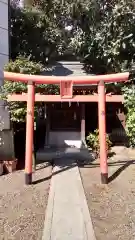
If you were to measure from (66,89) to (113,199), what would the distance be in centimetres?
372

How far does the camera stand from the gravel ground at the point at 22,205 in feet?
20.3

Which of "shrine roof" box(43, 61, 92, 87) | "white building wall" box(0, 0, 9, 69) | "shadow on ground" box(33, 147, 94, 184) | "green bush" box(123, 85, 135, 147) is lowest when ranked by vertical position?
"shadow on ground" box(33, 147, 94, 184)

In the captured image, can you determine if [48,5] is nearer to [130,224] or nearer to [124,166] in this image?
[124,166]

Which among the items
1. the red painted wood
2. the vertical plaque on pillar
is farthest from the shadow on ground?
the vertical plaque on pillar

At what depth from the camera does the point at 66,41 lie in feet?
58.3

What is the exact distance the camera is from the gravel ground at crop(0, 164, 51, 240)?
244 inches

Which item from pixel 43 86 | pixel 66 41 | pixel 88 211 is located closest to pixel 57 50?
pixel 66 41

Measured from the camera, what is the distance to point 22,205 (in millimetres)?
7848

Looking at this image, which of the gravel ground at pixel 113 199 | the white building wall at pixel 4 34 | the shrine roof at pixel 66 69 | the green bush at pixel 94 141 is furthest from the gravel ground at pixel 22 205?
the shrine roof at pixel 66 69

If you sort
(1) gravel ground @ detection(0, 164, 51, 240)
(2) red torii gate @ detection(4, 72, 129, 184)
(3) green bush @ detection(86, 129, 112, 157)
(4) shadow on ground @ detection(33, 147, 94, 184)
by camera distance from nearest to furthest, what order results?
1. (1) gravel ground @ detection(0, 164, 51, 240)
2. (2) red torii gate @ detection(4, 72, 129, 184)
3. (4) shadow on ground @ detection(33, 147, 94, 184)
4. (3) green bush @ detection(86, 129, 112, 157)

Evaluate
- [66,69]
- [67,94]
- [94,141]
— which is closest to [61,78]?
[67,94]

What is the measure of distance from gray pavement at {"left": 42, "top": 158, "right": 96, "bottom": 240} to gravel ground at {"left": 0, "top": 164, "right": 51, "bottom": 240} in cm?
20

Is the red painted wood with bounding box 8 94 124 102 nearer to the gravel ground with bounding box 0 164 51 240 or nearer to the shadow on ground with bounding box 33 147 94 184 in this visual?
the gravel ground with bounding box 0 164 51 240

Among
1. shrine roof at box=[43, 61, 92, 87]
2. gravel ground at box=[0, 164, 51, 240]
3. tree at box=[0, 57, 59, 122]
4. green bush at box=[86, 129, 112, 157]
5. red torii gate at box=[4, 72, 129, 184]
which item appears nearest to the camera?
gravel ground at box=[0, 164, 51, 240]
